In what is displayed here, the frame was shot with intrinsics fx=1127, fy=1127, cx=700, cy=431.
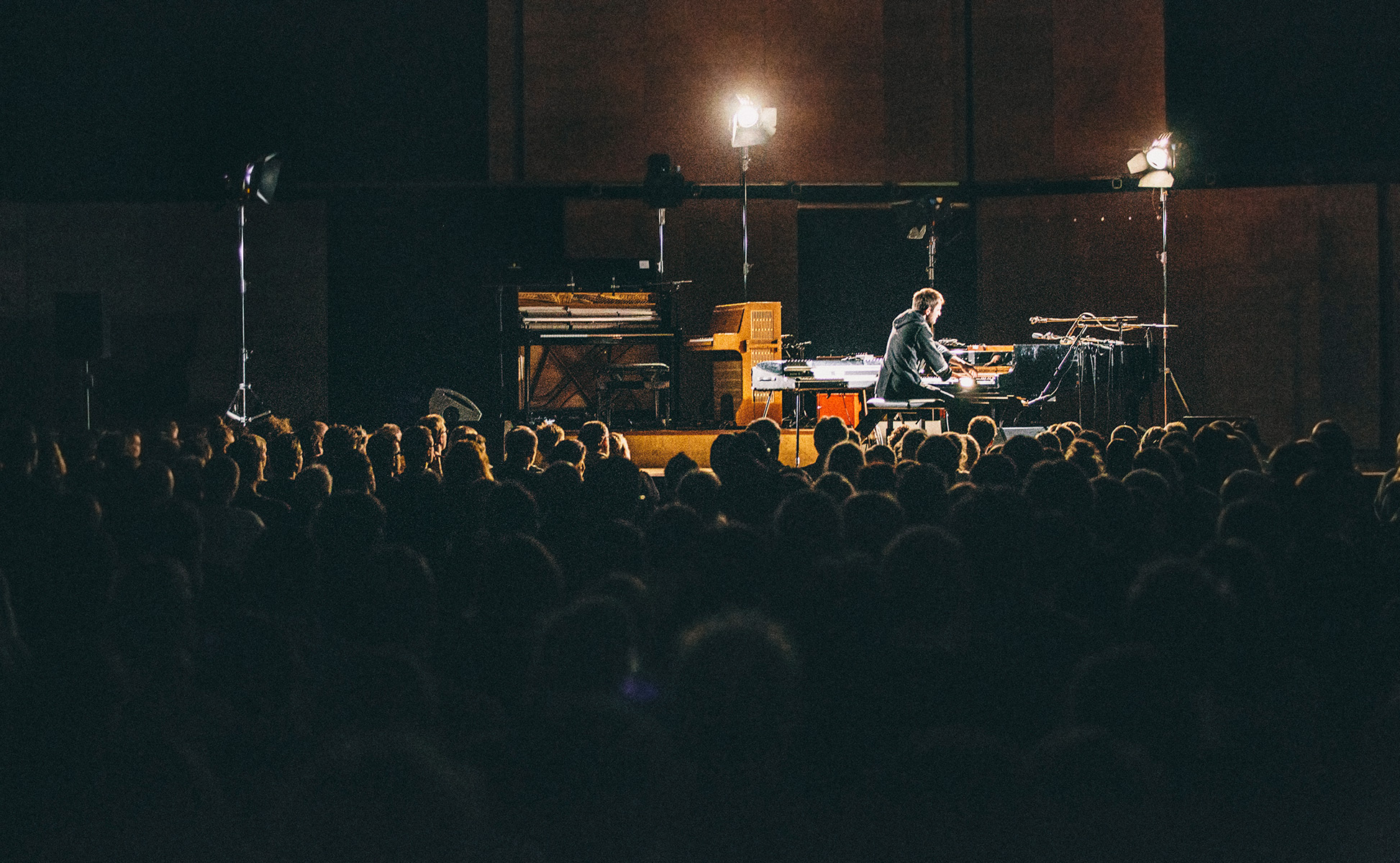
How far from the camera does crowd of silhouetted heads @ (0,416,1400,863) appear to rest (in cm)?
154

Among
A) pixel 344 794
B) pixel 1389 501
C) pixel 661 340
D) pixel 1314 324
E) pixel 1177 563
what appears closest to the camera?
pixel 344 794

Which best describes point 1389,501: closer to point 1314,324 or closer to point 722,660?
point 722,660

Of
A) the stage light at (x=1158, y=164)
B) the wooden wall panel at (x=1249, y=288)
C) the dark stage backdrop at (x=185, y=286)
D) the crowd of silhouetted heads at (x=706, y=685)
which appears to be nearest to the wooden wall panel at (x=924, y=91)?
the wooden wall panel at (x=1249, y=288)

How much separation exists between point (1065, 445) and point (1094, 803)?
4300mm

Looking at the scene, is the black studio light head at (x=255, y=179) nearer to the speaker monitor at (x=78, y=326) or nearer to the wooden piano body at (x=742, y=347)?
the speaker monitor at (x=78, y=326)

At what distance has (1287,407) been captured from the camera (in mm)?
10461

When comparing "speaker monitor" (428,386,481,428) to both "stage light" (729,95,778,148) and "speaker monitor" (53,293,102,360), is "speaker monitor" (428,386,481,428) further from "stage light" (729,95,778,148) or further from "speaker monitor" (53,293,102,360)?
"stage light" (729,95,778,148)

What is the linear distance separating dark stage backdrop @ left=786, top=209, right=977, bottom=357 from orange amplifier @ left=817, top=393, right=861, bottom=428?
1.26 m

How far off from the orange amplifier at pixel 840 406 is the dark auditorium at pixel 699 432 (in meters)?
0.07

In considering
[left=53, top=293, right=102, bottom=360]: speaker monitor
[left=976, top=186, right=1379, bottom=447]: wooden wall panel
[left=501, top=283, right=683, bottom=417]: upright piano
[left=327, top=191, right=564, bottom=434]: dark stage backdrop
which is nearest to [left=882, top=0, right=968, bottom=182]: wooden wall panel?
[left=976, top=186, right=1379, bottom=447]: wooden wall panel

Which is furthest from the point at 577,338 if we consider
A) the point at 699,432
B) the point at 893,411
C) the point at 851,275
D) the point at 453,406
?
the point at 851,275

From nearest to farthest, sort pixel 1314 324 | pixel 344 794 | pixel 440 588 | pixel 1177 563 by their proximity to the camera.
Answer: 1. pixel 344 794
2. pixel 1177 563
3. pixel 440 588
4. pixel 1314 324

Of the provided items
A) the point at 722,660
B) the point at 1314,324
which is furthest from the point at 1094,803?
the point at 1314,324

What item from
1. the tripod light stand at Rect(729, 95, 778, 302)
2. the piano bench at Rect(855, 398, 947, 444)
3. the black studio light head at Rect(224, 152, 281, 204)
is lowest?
the piano bench at Rect(855, 398, 947, 444)
